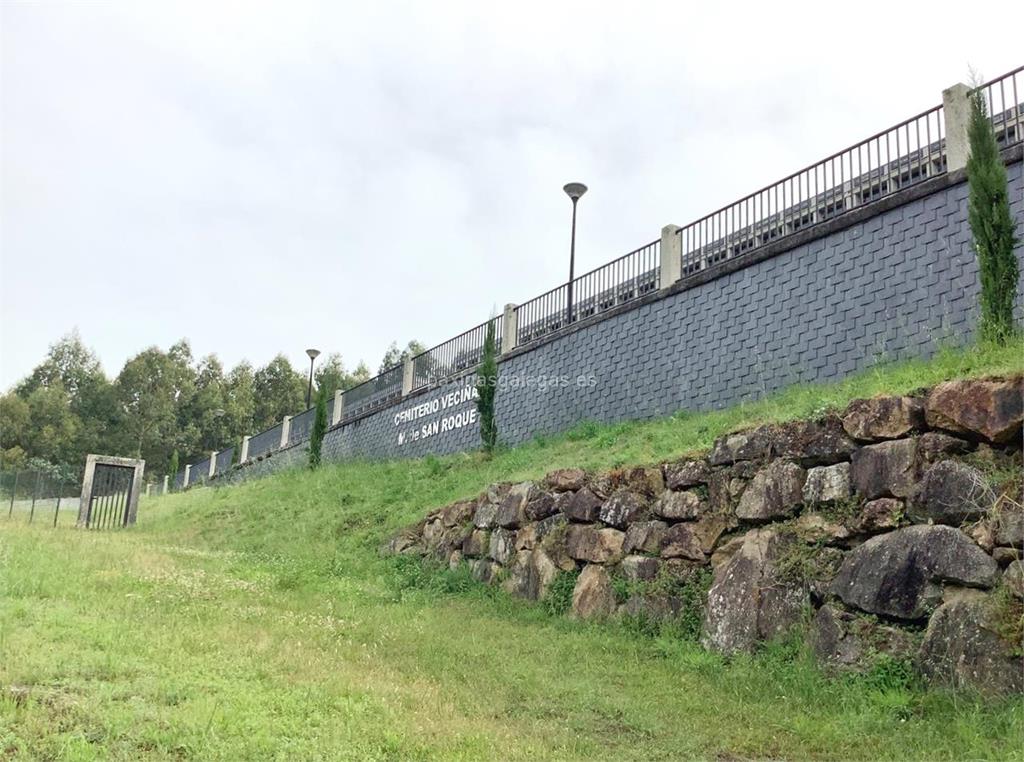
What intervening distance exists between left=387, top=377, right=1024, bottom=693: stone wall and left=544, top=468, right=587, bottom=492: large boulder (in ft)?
1.21

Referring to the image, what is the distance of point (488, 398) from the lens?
1645cm

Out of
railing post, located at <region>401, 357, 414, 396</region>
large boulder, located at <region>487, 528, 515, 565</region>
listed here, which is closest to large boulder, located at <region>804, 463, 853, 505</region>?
large boulder, located at <region>487, 528, 515, 565</region>

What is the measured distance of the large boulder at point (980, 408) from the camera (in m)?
6.00

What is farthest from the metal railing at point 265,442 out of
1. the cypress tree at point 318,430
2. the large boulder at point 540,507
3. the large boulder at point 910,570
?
the large boulder at point 910,570

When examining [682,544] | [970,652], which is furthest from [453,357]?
[970,652]

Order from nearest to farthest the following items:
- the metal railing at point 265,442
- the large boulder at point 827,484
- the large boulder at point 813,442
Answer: the large boulder at point 827,484 < the large boulder at point 813,442 < the metal railing at point 265,442

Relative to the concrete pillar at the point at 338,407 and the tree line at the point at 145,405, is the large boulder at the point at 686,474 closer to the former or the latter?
the concrete pillar at the point at 338,407

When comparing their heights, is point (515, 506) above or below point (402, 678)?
above

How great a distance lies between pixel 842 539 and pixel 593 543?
128 inches

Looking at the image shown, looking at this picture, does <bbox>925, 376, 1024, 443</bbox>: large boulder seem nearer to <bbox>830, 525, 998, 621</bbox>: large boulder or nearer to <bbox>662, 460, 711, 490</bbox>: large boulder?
<bbox>830, 525, 998, 621</bbox>: large boulder

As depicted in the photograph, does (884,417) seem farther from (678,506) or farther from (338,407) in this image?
(338,407)

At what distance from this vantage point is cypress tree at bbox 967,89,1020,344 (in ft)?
26.2

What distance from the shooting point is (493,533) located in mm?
11320

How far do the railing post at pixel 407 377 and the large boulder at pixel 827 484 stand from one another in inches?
615
